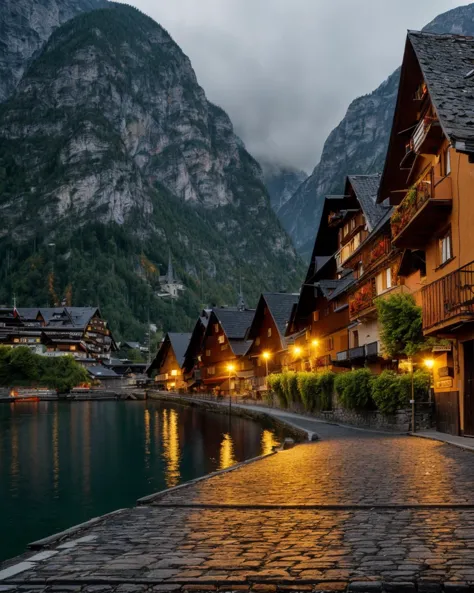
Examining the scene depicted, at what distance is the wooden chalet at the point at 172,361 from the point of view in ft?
428

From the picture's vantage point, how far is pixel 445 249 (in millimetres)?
24297

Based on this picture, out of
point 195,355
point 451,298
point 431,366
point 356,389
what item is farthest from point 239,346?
point 451,298

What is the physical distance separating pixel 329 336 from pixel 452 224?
1234 inches

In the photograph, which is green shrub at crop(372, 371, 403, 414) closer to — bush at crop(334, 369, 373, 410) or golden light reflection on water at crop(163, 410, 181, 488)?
bush at crop(334, 369, 373, 410)

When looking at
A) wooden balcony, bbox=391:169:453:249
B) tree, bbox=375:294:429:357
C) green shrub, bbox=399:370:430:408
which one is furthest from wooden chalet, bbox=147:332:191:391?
wooden balcony, bbox=391:169:453:249

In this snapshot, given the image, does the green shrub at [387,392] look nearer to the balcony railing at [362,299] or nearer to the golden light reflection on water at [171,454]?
the golden light reflection on water at [171,454]

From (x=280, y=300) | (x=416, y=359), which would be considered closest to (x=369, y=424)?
(x=416, y=359)

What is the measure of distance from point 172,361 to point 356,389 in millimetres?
105116

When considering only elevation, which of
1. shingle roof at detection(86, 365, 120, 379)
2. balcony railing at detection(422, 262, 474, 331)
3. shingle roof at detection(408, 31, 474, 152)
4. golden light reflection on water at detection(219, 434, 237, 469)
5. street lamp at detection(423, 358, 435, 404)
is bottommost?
shingle roof at detection(86, 365, 120, 379)

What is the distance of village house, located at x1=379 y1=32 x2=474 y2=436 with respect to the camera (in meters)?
18.5

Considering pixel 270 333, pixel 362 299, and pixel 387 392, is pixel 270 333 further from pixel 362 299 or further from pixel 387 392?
pixel 387 392

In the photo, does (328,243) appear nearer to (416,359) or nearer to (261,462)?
(416,359)

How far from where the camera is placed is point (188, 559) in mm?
7285

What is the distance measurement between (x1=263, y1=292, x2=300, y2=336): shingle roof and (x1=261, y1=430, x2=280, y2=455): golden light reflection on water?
2748 centimetres
